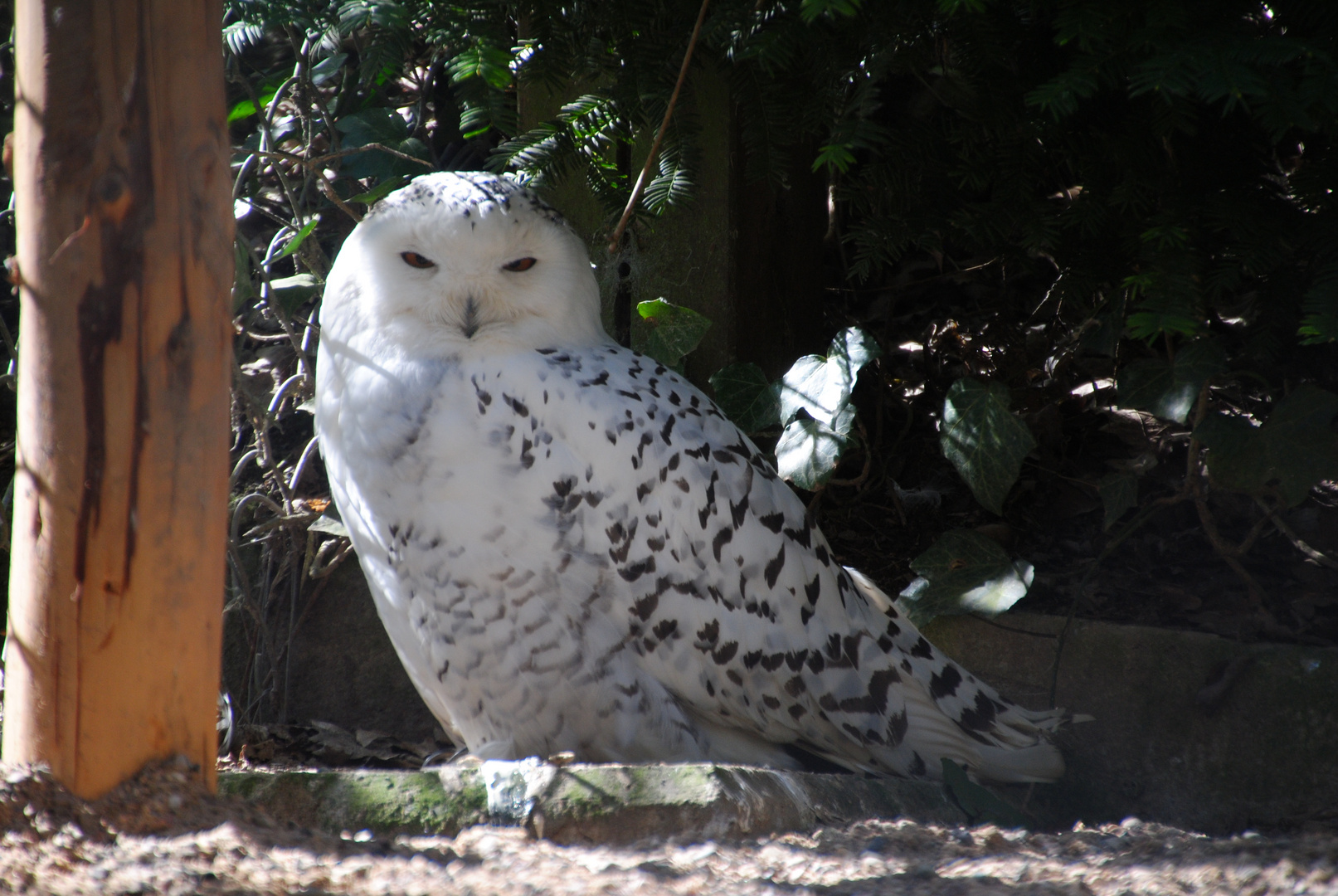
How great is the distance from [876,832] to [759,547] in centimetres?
97

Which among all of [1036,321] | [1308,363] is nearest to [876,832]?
[1308,363]

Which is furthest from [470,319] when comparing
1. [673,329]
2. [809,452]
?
[809,452]

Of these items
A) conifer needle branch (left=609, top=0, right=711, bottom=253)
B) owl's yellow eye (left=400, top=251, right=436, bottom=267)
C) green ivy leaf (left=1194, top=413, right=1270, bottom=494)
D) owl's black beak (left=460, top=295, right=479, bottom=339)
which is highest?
conifer needle branch (left=609, top=0, right=711, bottom=253)

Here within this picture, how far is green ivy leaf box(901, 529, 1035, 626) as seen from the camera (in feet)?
9.99

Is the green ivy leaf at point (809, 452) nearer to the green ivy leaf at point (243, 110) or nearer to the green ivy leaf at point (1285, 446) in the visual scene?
the green ivy leaf at point (1285, 446)

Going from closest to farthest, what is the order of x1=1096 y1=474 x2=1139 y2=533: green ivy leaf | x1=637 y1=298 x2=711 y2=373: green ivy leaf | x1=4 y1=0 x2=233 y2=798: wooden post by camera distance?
x1=4 y1=0 x2=233 y2=798: wooden post, x1=1096 y1=474 x2=1139 y2=533: green ivy leaf, x1=637 y1=298 x2=711 y2=373: green ivy leaf

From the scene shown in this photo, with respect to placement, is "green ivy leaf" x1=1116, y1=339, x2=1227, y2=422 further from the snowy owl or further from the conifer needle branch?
the conifer needle branch

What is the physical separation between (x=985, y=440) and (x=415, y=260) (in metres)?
1.72

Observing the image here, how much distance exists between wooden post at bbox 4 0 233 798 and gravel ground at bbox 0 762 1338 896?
0.25 feet

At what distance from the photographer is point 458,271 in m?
2.65

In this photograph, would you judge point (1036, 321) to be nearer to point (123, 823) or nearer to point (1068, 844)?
point (1068, 844)

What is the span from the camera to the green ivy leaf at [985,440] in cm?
302

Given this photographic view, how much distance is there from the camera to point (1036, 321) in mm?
4277

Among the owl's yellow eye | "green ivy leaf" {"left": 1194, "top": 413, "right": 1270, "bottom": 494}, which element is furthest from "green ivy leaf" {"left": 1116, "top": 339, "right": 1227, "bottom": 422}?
the owl's yellow eye
